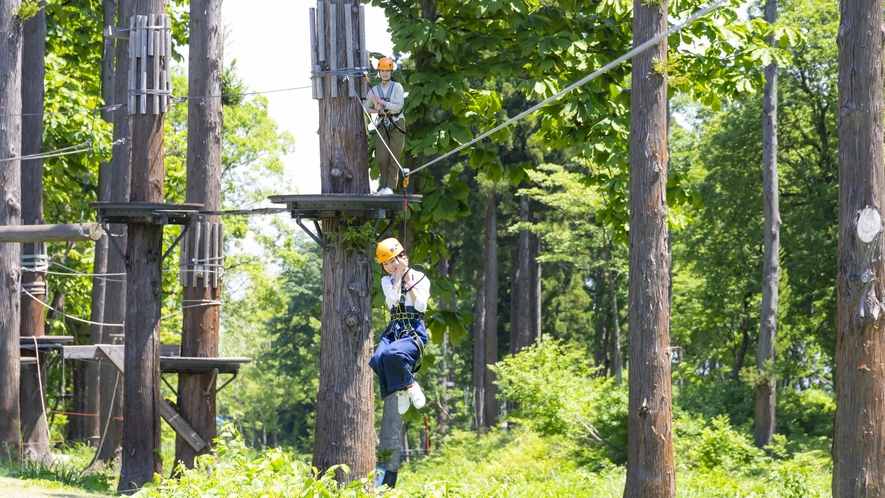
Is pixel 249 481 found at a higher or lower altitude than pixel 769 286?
lower

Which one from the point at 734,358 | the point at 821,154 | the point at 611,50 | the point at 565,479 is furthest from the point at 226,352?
the point at 611,50

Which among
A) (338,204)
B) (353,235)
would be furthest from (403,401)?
(338,204)

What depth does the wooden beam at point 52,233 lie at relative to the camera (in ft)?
40.3

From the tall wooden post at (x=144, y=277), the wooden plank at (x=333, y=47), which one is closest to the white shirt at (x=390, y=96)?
the wooden plank at (x=333, y=47)

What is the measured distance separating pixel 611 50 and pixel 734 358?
2417cm

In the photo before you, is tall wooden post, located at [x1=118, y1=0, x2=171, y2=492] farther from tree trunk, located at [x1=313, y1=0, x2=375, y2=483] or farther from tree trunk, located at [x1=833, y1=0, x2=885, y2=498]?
tree trunk, located at [x1=833, y1=0, x2=885, y2=498]

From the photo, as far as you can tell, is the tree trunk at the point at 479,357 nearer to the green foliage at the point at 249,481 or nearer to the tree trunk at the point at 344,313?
the tree trunk at the point at 344,313

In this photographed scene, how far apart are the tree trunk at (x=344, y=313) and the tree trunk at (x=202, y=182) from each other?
14.7ft

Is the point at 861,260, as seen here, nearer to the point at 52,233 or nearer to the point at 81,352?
the point at 52,233

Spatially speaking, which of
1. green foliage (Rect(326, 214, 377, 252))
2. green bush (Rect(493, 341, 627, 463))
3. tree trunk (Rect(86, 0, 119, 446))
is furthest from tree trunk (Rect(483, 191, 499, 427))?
green foliage (Rect(326, 214, 377, 252))

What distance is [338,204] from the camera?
943 cm

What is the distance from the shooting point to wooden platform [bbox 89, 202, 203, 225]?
1162 centimetres

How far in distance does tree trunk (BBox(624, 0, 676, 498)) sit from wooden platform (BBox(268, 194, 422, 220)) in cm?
324

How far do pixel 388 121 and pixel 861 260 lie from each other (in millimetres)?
4879
